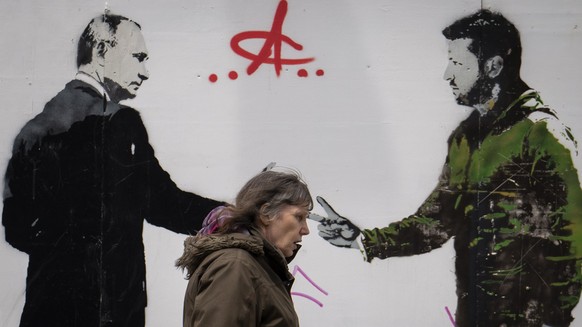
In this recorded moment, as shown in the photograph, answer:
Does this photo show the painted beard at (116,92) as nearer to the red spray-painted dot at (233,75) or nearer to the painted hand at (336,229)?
the red spray-painted dot at (233,75)

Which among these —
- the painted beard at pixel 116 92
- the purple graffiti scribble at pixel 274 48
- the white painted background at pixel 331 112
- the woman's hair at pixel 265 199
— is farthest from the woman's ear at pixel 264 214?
the painted beard at pixel 116 92

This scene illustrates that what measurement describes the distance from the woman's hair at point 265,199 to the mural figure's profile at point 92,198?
5.01ft

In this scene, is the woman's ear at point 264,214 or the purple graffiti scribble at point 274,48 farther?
the purple graffiti scribble at point 274,48

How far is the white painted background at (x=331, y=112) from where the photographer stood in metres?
3.83

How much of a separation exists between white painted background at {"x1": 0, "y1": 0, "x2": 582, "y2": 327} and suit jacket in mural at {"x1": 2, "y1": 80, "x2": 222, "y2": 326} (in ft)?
0.19

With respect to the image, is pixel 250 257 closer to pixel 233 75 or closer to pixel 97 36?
pixel 233 75

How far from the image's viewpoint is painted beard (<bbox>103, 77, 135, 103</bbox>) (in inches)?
154

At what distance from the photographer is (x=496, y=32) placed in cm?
388

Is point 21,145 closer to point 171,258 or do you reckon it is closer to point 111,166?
point 111,166

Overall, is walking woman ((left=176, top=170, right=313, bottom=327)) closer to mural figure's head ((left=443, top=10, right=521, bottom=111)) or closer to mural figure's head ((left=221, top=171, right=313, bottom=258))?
mural figure's head ((left=221, top=171, right=313, bottom=258))

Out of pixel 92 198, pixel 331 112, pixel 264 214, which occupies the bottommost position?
pixel 92 198

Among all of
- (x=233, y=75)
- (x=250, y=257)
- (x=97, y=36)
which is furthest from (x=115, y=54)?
(x=250, y=257)

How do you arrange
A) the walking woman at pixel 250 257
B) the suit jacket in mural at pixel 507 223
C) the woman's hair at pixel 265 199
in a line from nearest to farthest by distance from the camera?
the walking woman at pixel 250 257 → the woman's hair at pixel 265 199 → the suit jacket in mural at pixel 507 223

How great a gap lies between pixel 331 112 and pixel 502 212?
2.86ft
